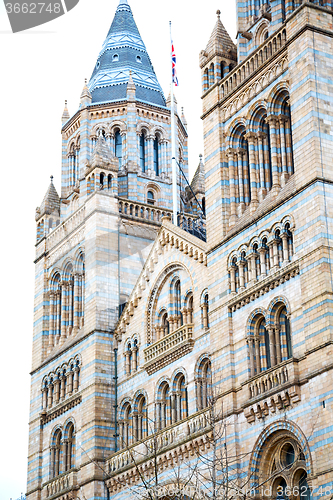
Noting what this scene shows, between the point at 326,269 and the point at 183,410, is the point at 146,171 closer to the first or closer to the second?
the point at 183,410

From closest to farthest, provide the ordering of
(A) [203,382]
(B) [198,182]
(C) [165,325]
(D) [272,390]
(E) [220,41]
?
(D) [272,390], (A) [203,382], (E) [220,41], (C) [165,325], (B) [198,182]

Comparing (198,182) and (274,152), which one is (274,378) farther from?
(198,182)

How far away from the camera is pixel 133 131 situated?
52.8m

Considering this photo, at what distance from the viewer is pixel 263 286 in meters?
34.1

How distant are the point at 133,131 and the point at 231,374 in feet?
70.5

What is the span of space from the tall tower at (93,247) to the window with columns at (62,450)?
0.16 ft

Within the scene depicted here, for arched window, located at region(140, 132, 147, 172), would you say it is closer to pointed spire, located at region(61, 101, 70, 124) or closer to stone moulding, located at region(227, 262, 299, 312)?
pointed spire, located at region(61, 101, 70, 124)

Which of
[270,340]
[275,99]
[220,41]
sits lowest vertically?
[270,340]

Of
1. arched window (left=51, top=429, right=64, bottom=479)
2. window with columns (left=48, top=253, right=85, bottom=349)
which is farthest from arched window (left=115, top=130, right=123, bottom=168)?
arched window (left=51, top=429, right=64, bottom=479)

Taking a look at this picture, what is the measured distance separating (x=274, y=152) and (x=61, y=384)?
1852 cm

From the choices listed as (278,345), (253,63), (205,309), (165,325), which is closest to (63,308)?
(165,325)

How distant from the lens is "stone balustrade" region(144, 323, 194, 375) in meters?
39.3

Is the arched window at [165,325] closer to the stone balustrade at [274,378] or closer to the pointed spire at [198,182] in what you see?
the stone balustrade at [274,378]

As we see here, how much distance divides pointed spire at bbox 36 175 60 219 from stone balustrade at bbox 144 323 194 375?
14810mm
